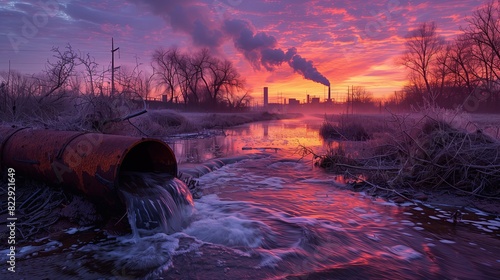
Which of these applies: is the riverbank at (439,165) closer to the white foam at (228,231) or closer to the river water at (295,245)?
the river water at (295,245)

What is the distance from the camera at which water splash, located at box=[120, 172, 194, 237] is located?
4773mm

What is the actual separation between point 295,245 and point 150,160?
3408 millimetres

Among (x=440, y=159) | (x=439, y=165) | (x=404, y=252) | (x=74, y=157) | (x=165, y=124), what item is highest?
(x=165, y=124)

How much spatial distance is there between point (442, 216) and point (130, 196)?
568 cm

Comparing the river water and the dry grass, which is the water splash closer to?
the river water

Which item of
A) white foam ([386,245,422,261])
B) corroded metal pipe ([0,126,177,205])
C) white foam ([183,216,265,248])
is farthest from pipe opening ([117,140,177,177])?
white foam ([386,245,422,261])

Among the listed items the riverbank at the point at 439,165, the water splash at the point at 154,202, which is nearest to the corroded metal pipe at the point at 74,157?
the water splash at the point at 154,202

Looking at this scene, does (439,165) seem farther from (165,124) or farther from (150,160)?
(165,124)

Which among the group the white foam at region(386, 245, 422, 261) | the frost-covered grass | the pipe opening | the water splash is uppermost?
the frost-covered grass

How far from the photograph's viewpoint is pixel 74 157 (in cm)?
484

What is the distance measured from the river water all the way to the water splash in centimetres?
16

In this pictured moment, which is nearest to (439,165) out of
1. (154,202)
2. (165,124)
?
(154,202)

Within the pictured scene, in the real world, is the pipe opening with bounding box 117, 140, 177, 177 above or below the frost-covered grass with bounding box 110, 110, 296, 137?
below

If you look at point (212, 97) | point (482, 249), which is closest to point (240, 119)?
point (212, 97)
